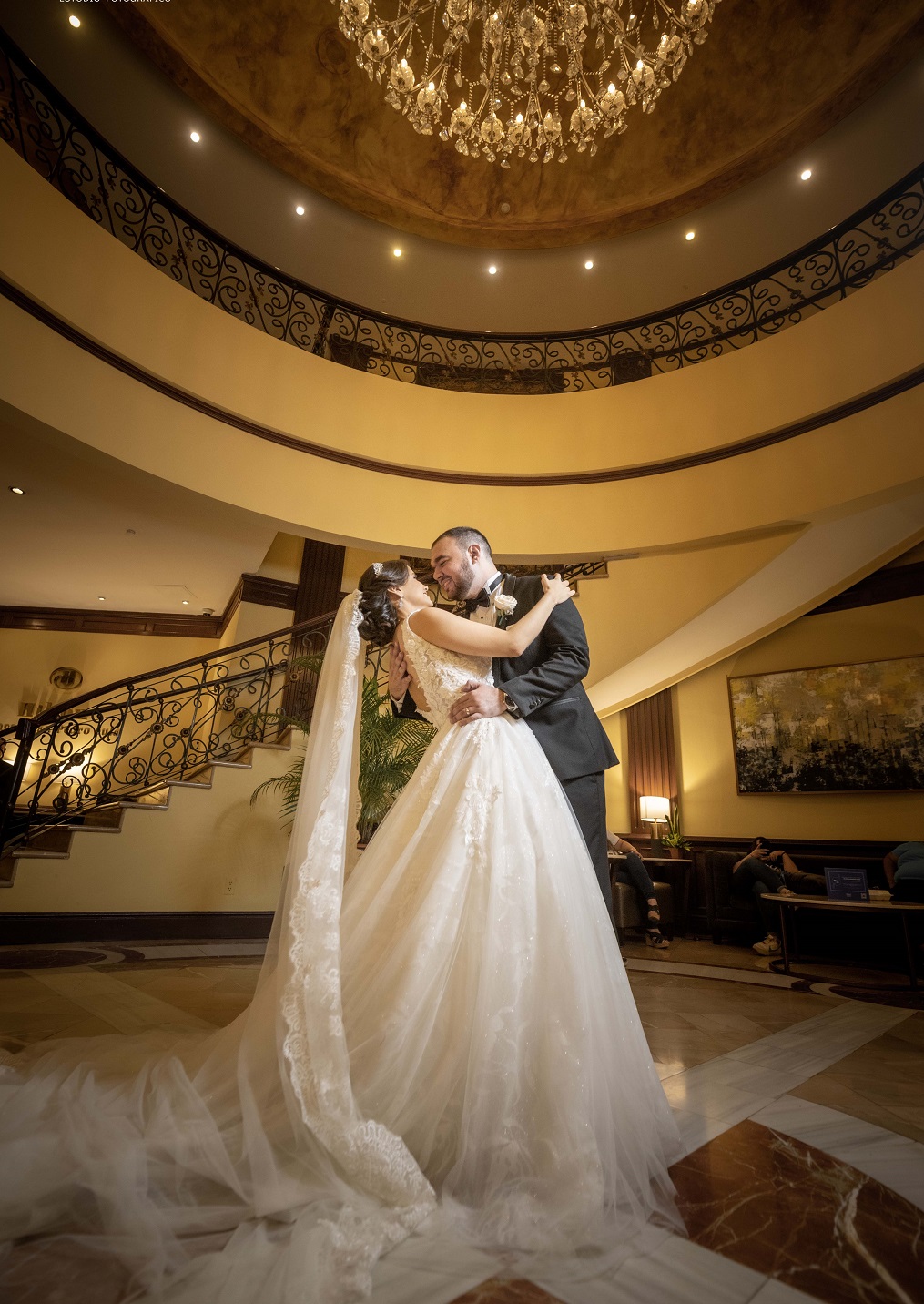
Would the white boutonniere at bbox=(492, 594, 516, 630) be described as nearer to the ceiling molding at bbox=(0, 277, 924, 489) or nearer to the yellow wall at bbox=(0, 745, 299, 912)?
the yellow wall at bbox=(0, 745, 299, 912)

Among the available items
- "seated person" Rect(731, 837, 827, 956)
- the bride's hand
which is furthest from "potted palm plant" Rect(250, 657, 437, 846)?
"seated person" Rect(731, 837, 827, 956)

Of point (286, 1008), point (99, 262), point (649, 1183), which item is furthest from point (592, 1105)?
point (99, 262)

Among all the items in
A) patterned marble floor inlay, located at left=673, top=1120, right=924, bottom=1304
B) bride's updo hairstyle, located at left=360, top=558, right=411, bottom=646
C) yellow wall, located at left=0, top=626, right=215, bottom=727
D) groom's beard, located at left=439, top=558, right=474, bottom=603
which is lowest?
patterned marble floor inlay, located at left=673, top=1120, right=924, bottom=1304

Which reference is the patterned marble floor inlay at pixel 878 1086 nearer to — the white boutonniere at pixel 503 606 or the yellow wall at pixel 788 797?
the white boutonniere at pixel 503 606

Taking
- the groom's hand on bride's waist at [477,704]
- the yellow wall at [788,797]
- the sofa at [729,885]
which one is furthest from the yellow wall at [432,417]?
the groom's hand on bride's waist at [477,704]

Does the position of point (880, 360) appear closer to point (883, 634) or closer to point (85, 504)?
point (883, 634)

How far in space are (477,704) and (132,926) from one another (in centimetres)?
439

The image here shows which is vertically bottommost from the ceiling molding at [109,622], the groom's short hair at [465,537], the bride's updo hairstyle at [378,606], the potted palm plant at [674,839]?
the potted palm plant at [674,839]

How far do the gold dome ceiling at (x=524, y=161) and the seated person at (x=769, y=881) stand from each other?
8261 mm

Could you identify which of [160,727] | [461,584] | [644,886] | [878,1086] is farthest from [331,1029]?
[644,886]

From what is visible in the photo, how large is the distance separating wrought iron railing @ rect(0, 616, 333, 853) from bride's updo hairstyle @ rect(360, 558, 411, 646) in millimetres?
3248

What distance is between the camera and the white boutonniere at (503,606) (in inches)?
86.0

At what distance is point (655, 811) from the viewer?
28.7 feet

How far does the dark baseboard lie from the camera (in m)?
4.58
